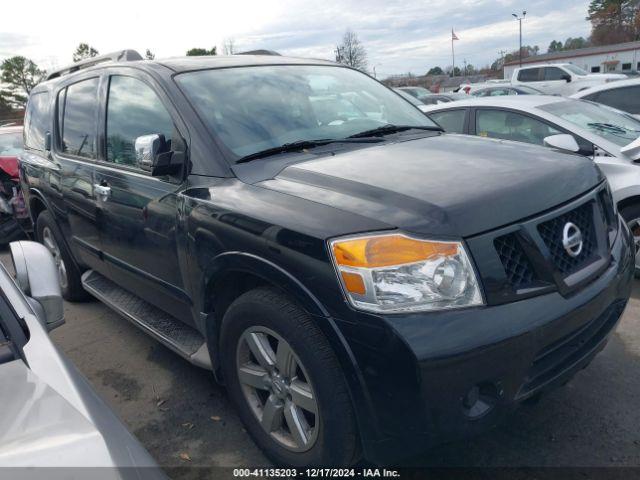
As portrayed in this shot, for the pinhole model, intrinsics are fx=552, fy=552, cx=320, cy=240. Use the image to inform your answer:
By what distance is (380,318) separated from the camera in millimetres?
1851

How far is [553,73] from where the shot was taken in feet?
69.2

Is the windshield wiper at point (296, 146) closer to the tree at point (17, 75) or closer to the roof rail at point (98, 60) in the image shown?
the roof rail at point (98, 60)

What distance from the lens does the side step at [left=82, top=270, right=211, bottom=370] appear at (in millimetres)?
2904

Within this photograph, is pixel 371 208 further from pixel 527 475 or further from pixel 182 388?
pixel 182 388

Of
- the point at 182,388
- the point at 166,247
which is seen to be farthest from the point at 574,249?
the point at 182,388

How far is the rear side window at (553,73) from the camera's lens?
20.6m

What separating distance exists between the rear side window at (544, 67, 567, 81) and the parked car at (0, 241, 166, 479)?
864 inches

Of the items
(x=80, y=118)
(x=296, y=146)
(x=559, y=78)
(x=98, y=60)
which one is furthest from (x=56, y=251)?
(x=559, y=78)

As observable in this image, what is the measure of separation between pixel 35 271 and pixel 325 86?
6.74 feet

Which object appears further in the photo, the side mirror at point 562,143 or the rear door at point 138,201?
the side mirror at point 562,143

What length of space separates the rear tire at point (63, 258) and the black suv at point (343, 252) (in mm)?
1325

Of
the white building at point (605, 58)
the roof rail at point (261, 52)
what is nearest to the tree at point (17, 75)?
the white building at point (605, 58)

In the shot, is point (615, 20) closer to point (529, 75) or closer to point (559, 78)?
point (529, 75)

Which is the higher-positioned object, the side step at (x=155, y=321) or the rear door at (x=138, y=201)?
the rear door at (x=138, y=201)
